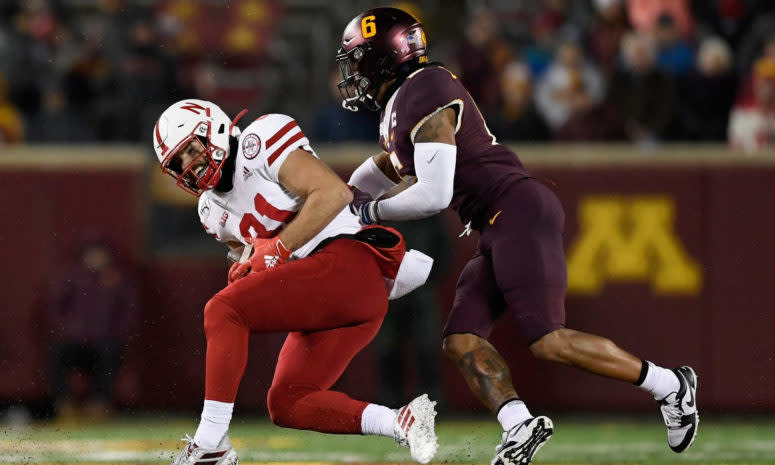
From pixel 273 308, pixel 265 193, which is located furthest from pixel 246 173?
pixel 273 308

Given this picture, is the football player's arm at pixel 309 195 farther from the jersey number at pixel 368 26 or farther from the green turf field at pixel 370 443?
the green turf field at pixel 370 443

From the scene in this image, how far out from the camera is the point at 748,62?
10312 millimetres

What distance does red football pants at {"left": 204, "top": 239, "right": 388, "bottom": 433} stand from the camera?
4.71 metres

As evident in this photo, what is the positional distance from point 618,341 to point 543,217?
421 cm

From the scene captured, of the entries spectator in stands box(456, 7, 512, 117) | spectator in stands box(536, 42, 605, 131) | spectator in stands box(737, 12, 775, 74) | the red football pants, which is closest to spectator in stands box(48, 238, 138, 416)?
spectator in stands box(456, 7, 512, 117)

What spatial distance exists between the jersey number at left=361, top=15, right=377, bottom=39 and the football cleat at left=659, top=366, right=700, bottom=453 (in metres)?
1.89

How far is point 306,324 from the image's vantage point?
4879 millimetres

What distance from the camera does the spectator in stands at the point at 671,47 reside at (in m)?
10.1

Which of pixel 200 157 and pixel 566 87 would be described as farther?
pixel 566 87

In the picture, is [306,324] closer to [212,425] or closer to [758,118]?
[212,425]

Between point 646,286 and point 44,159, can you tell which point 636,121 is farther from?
point 44,159

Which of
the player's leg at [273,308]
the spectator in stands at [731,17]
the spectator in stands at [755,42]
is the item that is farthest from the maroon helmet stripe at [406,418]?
the spectator in stands at [731,17]

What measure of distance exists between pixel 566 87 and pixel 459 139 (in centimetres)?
499

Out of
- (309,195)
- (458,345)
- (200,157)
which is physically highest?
(200,157)
